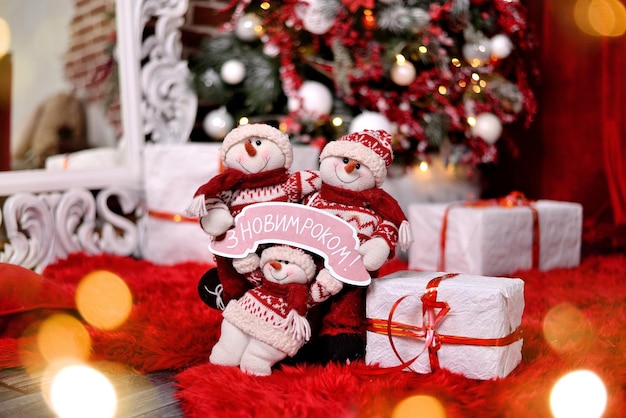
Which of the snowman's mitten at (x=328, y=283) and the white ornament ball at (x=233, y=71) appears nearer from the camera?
the snowman's mitten at (x=328, y=283)

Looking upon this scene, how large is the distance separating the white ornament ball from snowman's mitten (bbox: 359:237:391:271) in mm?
1074

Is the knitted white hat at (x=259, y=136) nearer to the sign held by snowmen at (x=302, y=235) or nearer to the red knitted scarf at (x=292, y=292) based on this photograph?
the sign held by snowmen at (x=302, y=235)

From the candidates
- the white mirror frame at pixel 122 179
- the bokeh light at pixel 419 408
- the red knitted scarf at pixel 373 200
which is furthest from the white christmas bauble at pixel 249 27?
the bokeh light at pixel 419 408

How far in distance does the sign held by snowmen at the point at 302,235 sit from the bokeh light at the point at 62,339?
327 mm

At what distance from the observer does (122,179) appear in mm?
1991

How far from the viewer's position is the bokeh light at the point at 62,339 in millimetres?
1174

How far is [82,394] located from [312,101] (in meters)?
1.08

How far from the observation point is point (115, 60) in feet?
6.68

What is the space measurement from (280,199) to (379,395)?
372mm

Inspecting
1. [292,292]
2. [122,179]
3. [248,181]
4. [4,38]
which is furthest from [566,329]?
[4,38]

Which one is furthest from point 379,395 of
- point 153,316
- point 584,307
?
point 584,307

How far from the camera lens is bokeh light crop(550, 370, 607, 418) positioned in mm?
925

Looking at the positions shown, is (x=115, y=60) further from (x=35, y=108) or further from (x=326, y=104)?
(x=326, y=104)

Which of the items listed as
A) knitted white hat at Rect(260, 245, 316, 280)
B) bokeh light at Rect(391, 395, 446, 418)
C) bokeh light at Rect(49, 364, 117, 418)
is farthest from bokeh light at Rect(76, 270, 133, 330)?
bokeh light at Rect(391, 395, 446, 418)
